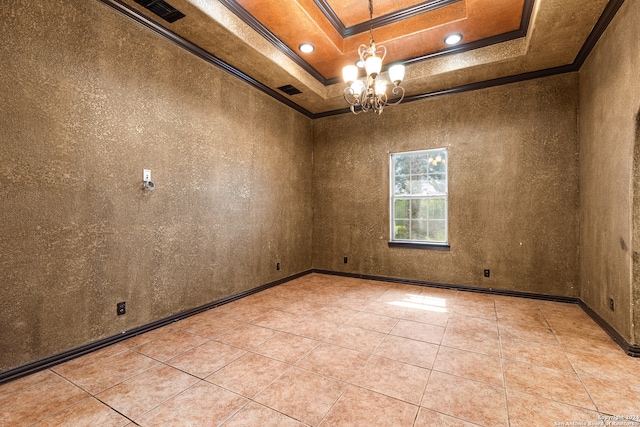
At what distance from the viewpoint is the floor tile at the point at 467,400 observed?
64.4 inches

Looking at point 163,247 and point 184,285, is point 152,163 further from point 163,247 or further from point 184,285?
point 184,285

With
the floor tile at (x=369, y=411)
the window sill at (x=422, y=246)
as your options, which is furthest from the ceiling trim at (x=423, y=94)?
the floor tile at (x=369, y=411)

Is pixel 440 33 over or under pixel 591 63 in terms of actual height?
over

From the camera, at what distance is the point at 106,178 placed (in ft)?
8.40

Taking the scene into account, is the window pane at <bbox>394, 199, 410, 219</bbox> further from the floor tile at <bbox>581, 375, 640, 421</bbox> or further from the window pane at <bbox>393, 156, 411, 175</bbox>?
the floor tile at <bbox>581, 375, 640, 421</bbox>

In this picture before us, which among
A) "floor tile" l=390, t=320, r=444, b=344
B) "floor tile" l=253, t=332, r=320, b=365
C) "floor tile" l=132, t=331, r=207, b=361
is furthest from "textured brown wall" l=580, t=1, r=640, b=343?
"floor tile" l=132, t=331, r=207, b=361

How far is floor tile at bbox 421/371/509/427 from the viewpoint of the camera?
1.64 m

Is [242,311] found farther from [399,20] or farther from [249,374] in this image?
[399,20]

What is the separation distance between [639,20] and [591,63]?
1.21 meters

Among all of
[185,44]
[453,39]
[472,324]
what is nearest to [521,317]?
[472,324]

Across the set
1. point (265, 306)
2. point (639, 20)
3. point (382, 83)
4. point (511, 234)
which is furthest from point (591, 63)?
point (265, 306)

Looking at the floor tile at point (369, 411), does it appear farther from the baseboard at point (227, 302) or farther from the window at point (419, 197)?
the window at point (419, 197)

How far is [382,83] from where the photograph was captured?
297 cm

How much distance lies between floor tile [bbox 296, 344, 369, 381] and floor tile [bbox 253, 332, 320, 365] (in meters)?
0.07
